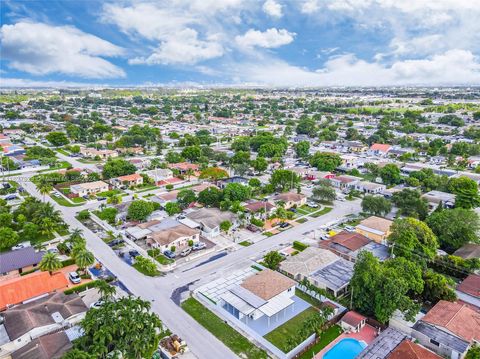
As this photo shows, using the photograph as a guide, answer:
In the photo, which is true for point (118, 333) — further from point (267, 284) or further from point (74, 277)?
point (74, 277)

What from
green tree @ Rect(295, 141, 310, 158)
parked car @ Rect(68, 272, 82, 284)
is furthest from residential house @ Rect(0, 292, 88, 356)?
green tree @ Rect(295, 141, 310, 158)

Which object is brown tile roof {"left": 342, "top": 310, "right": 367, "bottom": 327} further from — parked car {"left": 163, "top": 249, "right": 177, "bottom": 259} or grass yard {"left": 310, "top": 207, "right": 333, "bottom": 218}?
grass yard {"left": 310, "top": 207, "right": 333, "bottom": 218}

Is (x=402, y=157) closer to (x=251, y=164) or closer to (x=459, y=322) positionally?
(x=251, y=164)

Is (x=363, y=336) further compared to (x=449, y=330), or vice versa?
(x=363, y=336)

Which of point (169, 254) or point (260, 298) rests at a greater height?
point (260, 298)

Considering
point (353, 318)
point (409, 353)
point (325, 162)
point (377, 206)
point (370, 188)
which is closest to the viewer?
point (409, 353)

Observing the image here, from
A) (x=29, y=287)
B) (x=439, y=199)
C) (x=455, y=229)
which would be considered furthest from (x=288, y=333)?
(x=439, y=199)

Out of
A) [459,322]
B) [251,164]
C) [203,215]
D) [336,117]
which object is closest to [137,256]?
[203,215]

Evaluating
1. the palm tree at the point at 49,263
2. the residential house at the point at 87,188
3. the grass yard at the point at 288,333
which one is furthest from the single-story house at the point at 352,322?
the residential house at the point at 87,188
